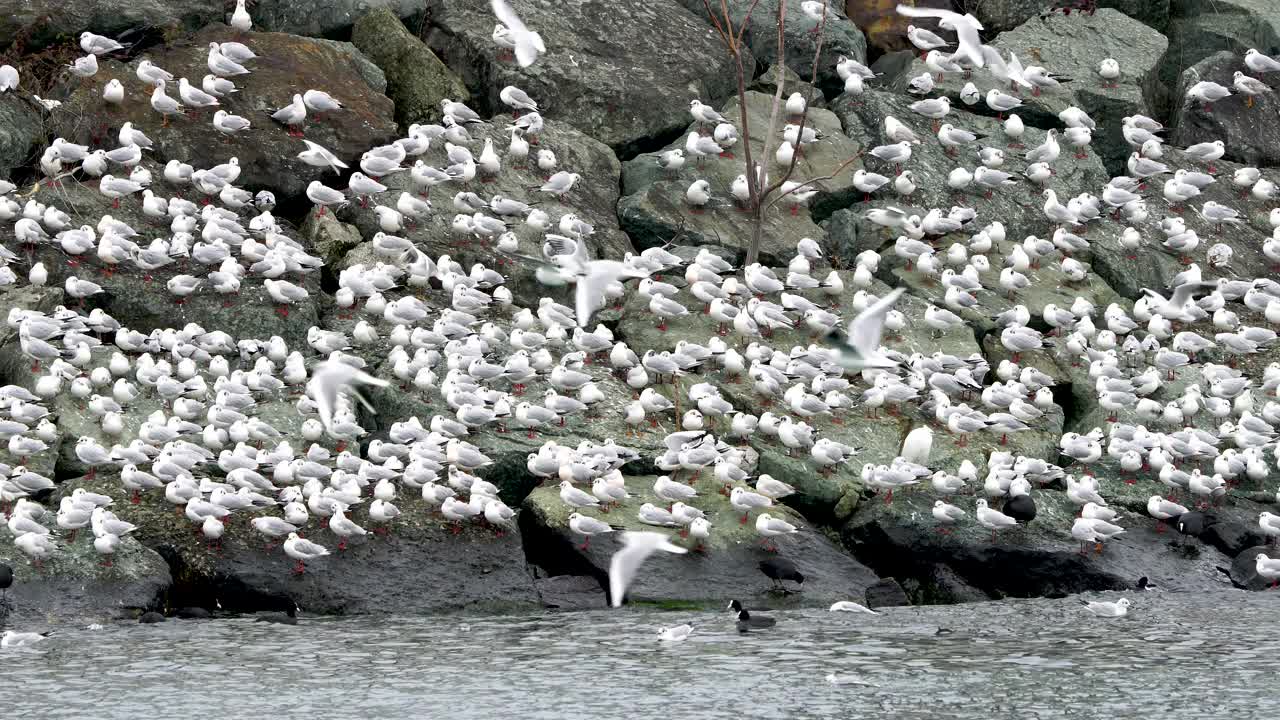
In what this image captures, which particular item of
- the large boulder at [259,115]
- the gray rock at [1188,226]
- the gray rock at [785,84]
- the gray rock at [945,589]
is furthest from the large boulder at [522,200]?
the gray rock at [945,589]

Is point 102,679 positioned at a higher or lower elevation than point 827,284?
higher

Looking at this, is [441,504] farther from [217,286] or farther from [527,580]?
[217,286]

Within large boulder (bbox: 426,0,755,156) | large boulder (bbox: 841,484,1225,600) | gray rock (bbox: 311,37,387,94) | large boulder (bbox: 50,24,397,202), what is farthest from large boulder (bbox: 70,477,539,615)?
large boulder (bbox: 426,0,755,156)

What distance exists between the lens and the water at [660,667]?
13328mm

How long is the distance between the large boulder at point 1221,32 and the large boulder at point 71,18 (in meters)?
17.2

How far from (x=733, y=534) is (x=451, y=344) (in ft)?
15.2

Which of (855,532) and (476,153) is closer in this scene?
(855,532)

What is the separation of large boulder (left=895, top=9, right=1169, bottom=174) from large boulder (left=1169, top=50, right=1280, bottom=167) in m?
0.73

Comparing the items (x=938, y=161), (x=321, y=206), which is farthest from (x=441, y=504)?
(x=938, y=161)

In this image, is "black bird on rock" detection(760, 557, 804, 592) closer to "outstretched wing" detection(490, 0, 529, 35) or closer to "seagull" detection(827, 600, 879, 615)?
"seagull" detection(827, 600, 879, 615)

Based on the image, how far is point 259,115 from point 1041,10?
48.8 feet

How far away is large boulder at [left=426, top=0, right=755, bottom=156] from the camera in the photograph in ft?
89.4

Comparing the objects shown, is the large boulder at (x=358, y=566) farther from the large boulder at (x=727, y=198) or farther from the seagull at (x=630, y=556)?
the large boulder at (x=727, y=198)

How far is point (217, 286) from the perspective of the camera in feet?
70.6
